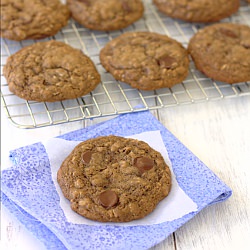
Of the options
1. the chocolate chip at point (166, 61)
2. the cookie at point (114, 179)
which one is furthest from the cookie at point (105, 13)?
the cookie at point (114, 179)

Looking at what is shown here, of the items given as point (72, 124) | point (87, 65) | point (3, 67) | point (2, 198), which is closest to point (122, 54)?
point (87, 65)

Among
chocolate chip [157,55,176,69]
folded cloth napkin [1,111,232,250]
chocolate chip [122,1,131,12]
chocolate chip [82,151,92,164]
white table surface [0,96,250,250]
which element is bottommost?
white table surface [0,96,250,250]

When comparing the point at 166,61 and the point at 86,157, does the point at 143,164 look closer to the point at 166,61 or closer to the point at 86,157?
the point at 86,157

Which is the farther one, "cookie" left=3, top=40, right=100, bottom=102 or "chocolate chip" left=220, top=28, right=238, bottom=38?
"chocolate chip" left=220, top=28, right=238, bottom=38

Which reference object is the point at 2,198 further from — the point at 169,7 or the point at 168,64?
the point at 169,7

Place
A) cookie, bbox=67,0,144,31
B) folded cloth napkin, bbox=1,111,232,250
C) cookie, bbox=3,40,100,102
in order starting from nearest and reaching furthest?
folded cloth napkin, bbox=1,111,232,250 → cookie, bbox=3,40,100,102 → cookie, bbox=67,0,144,31

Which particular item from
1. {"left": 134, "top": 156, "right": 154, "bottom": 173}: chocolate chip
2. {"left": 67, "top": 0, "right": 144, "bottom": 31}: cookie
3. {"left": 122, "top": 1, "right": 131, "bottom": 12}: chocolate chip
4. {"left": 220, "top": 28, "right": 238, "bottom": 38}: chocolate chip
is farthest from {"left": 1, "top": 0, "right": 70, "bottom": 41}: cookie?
{"left": 134, "top": 156, "right": 154, "bottom": 173}: chocolate chip

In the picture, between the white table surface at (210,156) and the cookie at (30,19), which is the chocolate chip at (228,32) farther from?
the cookie at (30,19)

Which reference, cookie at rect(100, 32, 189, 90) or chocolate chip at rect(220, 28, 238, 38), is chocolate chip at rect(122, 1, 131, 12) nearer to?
cookie at rect(100, 32, 189, 90)
